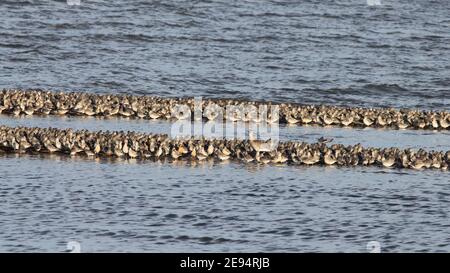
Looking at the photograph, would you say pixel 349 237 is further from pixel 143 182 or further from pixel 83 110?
pixel 83 110

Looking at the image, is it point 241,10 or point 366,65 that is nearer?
point 366,65

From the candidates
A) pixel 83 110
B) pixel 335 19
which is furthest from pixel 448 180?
pixel 335 19

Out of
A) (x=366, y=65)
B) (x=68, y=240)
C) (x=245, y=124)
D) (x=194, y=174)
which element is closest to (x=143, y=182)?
(x=194, y=174)

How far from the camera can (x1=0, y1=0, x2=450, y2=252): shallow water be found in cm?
2495

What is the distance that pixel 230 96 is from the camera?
51.7m

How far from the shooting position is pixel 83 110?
4181cm

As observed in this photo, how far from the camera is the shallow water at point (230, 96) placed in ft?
81.9

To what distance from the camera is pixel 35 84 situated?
51.9 metres

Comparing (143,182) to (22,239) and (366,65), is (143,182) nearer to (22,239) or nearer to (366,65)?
(22,239)

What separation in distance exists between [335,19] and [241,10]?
7120 mm
